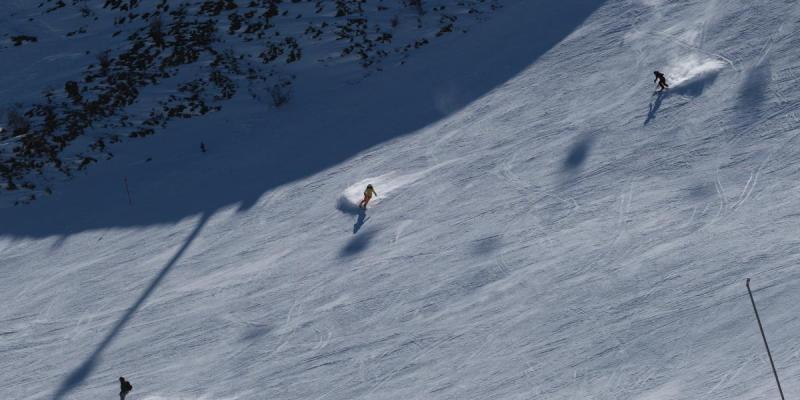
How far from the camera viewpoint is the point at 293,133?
27.3 metres

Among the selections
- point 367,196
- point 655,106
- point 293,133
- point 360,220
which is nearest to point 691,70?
point 655,106

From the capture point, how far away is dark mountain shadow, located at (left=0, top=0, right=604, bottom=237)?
2539 centimetres

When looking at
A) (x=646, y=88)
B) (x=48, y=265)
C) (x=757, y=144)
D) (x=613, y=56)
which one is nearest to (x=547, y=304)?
(x=757, y=144)

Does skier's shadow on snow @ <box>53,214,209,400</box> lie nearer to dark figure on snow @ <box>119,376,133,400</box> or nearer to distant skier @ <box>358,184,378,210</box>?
dark figure on snow @ <box>119,376,133,400</box>

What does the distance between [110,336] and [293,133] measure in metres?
8.29

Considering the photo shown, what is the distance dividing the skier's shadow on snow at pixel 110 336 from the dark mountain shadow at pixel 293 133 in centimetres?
186

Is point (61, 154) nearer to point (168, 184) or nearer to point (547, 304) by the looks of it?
point (168, 184)

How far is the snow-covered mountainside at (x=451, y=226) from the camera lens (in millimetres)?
17906

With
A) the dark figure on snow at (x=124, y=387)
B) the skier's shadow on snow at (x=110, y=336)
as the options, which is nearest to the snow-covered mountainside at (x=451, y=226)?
the skier's shadow on snow at (x=110, y=336)

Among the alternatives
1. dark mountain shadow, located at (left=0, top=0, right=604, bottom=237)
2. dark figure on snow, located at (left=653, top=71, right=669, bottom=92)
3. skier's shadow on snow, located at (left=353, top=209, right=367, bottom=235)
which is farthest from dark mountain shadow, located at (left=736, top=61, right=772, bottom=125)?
skier's shadow on snow, located at (left=353, top=209, right=367, bottom=235)

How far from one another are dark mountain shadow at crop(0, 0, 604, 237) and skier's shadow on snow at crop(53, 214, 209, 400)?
1.86 meters

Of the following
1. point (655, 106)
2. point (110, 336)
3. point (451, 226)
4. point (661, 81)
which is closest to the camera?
point (110, 336)

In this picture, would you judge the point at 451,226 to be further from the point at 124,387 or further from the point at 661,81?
the point at 124,387

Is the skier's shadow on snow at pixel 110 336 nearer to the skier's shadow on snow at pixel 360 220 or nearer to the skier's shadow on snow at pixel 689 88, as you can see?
the skier's shadow on snow at pixel 360 220
